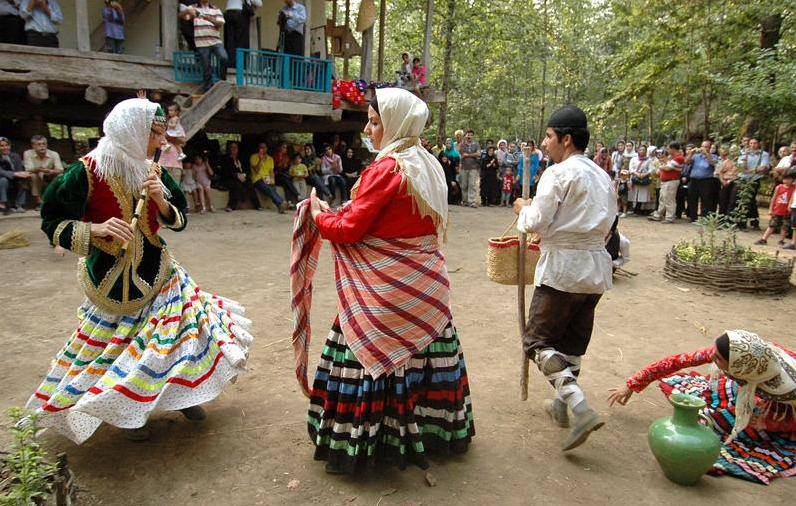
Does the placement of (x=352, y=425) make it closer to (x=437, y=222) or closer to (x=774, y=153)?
(x=437, y=222)

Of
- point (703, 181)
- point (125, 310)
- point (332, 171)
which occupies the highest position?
point (703, 181)

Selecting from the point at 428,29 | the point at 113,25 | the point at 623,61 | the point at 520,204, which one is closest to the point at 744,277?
the point at 520,204

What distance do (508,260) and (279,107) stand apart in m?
8.66

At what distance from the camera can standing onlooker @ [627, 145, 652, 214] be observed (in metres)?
13.4

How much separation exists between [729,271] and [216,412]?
593 centimetres

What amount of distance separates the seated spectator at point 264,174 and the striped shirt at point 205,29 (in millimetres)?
2578

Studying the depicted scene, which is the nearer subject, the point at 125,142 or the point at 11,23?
the point at 125,142

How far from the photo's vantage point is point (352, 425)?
8.84 ft

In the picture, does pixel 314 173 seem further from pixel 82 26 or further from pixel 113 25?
pixel 82 26

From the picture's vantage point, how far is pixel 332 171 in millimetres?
13461

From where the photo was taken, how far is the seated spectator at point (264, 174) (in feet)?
39.7

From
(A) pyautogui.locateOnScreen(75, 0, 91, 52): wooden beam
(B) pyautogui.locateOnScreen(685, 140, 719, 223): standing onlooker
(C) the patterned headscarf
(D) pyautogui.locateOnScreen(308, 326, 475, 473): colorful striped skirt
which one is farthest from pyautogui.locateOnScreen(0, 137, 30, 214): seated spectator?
(B) pyautogui.locateOnScreen(685, 140, 719, 223): standing onlooker

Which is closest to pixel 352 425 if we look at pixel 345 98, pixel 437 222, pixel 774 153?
pixel 437 222

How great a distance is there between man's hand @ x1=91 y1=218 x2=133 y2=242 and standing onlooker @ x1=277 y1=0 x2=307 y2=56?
32.3 ft
